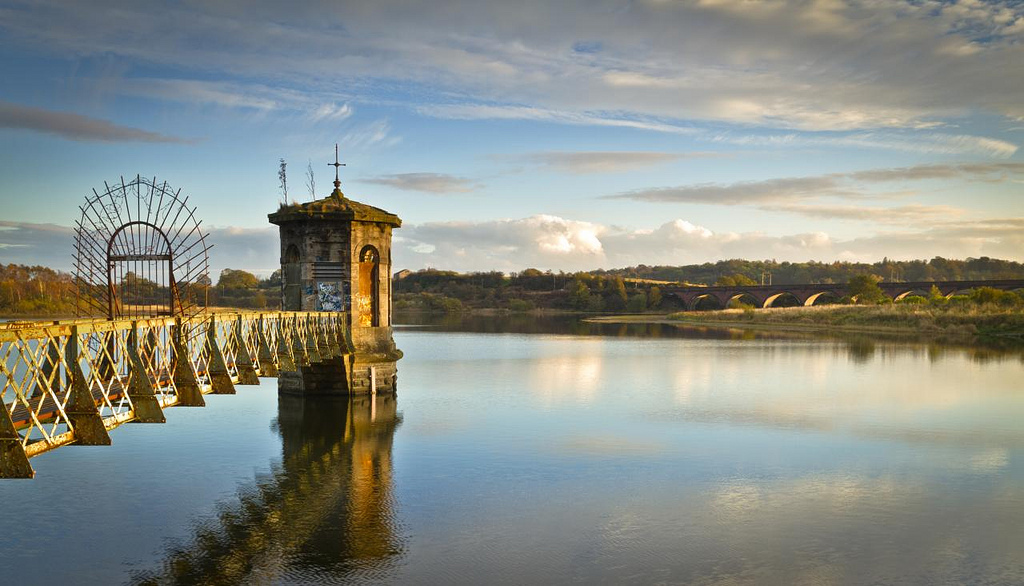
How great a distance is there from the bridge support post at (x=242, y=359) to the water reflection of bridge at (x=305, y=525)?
9.08 ft

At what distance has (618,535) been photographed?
16.7 meters

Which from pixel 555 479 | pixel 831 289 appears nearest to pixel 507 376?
pixel 555 479

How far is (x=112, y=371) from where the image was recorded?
17.1 meters

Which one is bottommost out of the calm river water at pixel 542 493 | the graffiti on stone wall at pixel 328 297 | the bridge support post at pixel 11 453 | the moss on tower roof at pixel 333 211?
the calm river water at pixel 542 493

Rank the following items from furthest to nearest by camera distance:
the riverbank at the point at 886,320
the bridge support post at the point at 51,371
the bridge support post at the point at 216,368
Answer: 1. the riverbank at the point at 886,320
2. the bridge support post at the point at 216,368
3. the bridge support post at the point at 51,371

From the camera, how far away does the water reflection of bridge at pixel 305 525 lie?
47.8 feet

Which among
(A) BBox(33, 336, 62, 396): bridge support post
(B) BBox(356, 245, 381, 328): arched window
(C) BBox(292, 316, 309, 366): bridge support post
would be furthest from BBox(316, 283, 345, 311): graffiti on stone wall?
(A) BBox(33, 336, 62, 396): bridge support post

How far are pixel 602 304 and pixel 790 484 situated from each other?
139 meters

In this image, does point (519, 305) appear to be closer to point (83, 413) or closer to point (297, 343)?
point (297, 343)

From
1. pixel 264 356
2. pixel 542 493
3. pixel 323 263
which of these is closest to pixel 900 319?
pixel 323 263

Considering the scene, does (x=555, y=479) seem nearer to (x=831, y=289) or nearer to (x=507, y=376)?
(x=507, y=376)

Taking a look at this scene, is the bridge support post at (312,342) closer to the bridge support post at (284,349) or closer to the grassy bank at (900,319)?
the bridge support post at (284,349)

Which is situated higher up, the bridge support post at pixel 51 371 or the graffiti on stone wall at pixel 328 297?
the graffiti on stone wall at pixel 328 297

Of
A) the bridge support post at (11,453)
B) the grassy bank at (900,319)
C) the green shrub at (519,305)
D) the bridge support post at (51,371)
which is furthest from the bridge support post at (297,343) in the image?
the green shrub at (519,305)
